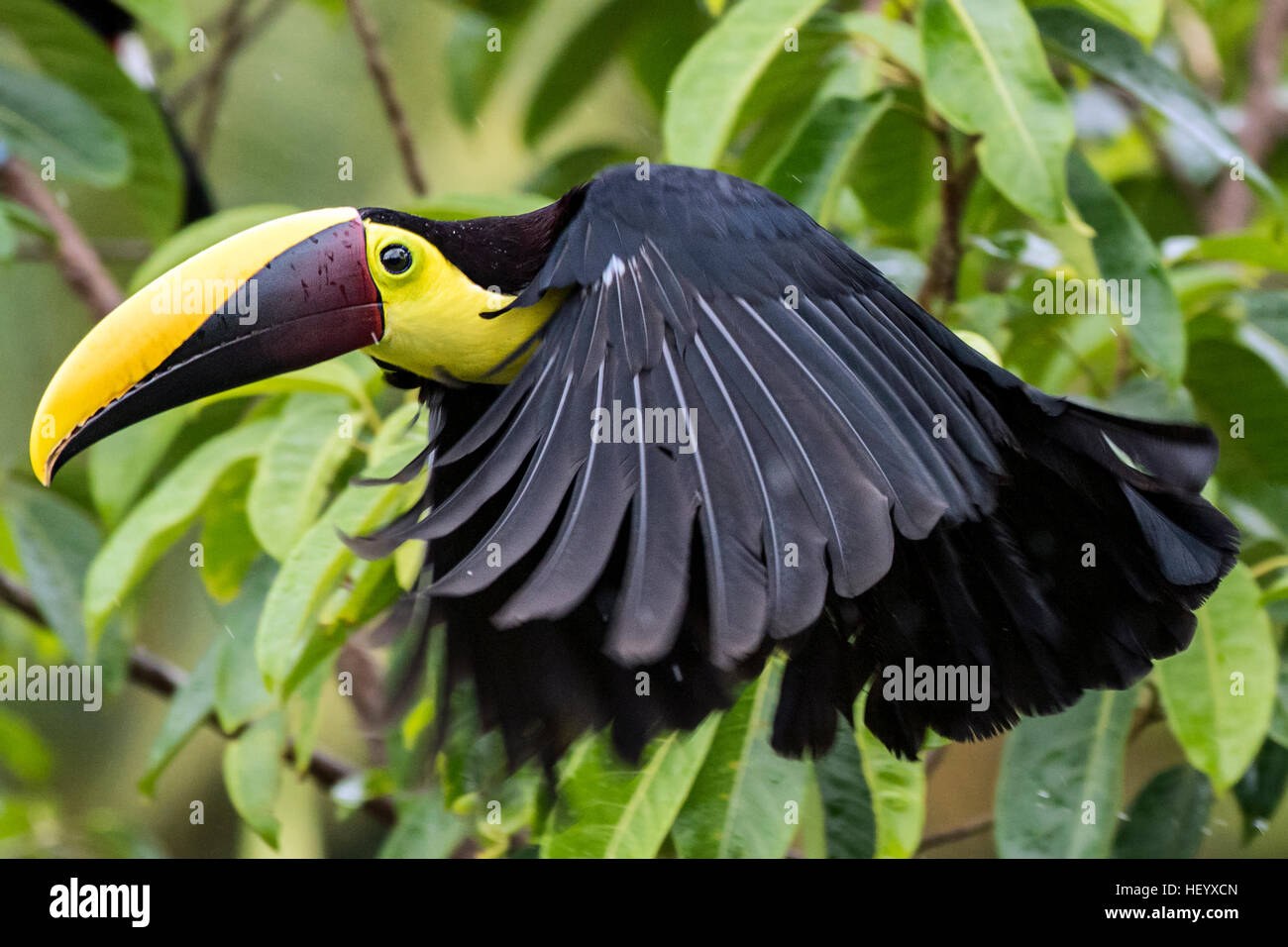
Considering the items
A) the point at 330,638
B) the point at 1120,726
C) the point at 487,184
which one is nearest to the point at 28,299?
the point at 487,184

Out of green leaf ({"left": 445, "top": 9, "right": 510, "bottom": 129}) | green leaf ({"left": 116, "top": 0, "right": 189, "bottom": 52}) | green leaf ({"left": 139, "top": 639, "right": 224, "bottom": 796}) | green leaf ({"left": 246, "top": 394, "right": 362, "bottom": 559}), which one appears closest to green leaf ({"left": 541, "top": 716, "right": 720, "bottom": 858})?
green leaf ({"left": 246, "top": 394, "right": 362, "bottom": 559})

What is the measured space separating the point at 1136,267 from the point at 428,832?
1.23 meters

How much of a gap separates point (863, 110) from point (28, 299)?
3599 mm

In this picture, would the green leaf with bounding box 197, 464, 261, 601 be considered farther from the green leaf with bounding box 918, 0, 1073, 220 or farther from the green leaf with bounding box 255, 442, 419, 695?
the green leaf with bounding box 918, 0, 1073, 220

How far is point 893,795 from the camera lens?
1.69 m

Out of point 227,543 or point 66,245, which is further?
point 66,245

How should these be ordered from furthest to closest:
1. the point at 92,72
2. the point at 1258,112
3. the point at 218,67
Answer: the point at 218,67
the point at 1258,112
the point at 92,72

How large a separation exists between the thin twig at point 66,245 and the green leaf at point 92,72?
0.17m

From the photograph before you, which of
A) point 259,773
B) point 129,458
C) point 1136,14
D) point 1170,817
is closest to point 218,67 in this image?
point 129,458

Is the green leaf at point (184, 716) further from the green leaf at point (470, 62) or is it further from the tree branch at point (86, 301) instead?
the green leaf at point (470, 62)

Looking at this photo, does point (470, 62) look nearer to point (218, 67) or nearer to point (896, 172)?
point (218, 67)

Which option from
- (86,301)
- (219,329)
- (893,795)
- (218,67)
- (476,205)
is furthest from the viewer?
(218,67)

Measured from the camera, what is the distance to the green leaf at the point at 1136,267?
1.74m

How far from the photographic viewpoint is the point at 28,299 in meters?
4.62
